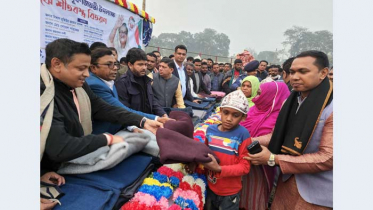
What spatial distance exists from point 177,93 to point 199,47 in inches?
2920

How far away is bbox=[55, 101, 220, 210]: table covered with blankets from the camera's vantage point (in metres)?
1.23

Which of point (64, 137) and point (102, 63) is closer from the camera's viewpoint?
point (64, 137)

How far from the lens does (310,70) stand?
5.27ft

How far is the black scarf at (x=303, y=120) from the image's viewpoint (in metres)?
1.54

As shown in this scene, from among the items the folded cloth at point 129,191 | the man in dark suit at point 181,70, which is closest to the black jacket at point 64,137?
the folded cloth at point 129,191

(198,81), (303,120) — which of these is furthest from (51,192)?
(198,81)

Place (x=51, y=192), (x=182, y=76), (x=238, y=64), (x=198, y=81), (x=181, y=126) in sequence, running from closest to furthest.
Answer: (x=51, y=192), (x=181, y=126), (x=182, y=76), (x=198, y=81), (x=238, y=64)

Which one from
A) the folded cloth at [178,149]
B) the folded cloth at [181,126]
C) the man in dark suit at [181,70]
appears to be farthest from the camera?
the man in dark suit at [181,70]

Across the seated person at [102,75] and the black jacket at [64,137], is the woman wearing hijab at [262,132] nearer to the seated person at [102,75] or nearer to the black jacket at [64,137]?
the seated person at [102,75]

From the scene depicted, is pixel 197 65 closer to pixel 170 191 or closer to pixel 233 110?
pixel 233 110

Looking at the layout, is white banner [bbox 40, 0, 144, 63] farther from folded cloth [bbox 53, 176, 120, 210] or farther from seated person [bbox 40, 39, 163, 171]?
folded cloth [bbox 53, 176, 120, 210]

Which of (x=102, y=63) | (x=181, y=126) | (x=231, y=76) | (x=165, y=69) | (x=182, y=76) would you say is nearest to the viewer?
(x=181, y=126)

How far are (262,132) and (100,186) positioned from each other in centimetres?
174

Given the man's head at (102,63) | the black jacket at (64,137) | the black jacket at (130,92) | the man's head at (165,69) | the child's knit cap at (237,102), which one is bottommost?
the black jacket at (64,137)
